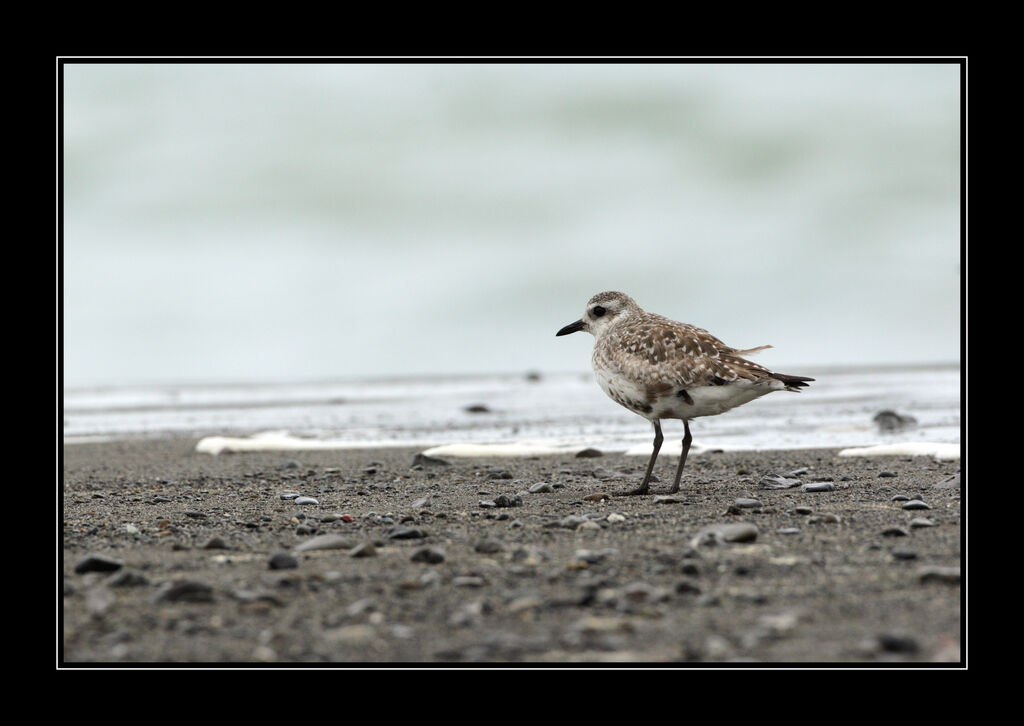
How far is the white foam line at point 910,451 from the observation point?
10.5 meters

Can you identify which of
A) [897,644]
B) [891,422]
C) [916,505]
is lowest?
[897,644]

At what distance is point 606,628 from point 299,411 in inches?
894

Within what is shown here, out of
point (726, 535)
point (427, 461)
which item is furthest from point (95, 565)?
point (427, 461)

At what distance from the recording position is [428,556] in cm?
500

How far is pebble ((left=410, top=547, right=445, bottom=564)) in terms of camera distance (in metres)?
4.98

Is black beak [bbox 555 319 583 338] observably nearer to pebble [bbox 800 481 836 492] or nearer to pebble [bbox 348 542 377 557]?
pebble [bbox 800 481 836 492]

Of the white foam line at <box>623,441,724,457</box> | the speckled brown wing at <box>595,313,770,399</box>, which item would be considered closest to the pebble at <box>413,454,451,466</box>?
the white foam line at <box>623,441,724,457</box>

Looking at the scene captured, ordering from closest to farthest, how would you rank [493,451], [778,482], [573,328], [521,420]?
[778,482], [573,328], [493,451], [521,420]

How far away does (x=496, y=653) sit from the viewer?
3.55 metres

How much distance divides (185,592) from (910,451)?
8.98 metres

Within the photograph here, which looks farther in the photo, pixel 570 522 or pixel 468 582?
pixel 570 522

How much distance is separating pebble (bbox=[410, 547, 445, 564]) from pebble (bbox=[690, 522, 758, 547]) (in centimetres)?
146

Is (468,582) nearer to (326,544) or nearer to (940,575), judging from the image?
(326,544)

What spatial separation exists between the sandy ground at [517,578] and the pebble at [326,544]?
0.8 inches
